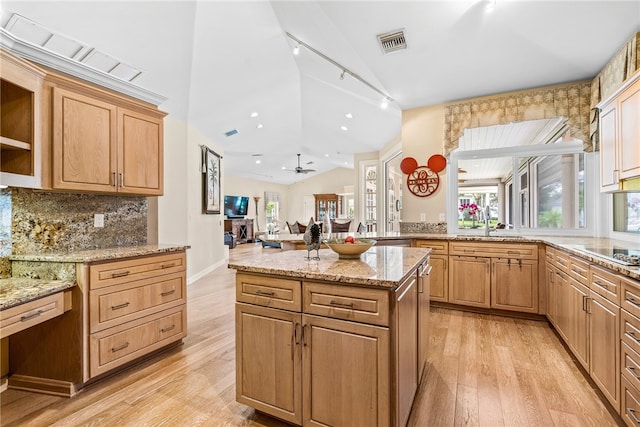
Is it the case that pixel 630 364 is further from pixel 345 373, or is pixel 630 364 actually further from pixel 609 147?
pixel 609 147

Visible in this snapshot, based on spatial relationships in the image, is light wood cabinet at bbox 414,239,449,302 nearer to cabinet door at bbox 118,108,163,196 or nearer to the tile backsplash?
cabinet door at bbox 118,108,163,196

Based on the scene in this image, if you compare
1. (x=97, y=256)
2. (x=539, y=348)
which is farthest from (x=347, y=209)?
(x=97, y=256)

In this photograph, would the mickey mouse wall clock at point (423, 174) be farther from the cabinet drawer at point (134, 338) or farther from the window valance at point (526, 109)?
the cabinet drawer at point (134, 338)

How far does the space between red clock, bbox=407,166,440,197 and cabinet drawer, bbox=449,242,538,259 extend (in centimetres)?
98

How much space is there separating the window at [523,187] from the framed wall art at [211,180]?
13.6 ft

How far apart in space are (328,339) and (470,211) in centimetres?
346

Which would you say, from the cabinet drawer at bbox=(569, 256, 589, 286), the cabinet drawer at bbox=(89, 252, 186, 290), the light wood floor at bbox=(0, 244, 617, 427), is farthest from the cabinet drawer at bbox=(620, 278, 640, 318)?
the cabinet drawer at bbox=(89, 252, 186, 290)

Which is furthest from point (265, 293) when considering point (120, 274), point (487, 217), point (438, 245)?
point (487, 217)

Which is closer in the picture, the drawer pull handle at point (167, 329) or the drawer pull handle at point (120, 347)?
the drawer pull handle at point (120, 347)

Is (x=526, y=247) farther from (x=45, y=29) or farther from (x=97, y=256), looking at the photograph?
(x=45, y=29)

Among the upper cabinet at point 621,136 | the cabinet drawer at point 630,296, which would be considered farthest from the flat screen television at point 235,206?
the cabinet drawer at point 630,296

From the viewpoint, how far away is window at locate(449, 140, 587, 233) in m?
3.74

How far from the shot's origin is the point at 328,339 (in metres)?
1.49

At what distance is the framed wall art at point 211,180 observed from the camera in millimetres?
5660
